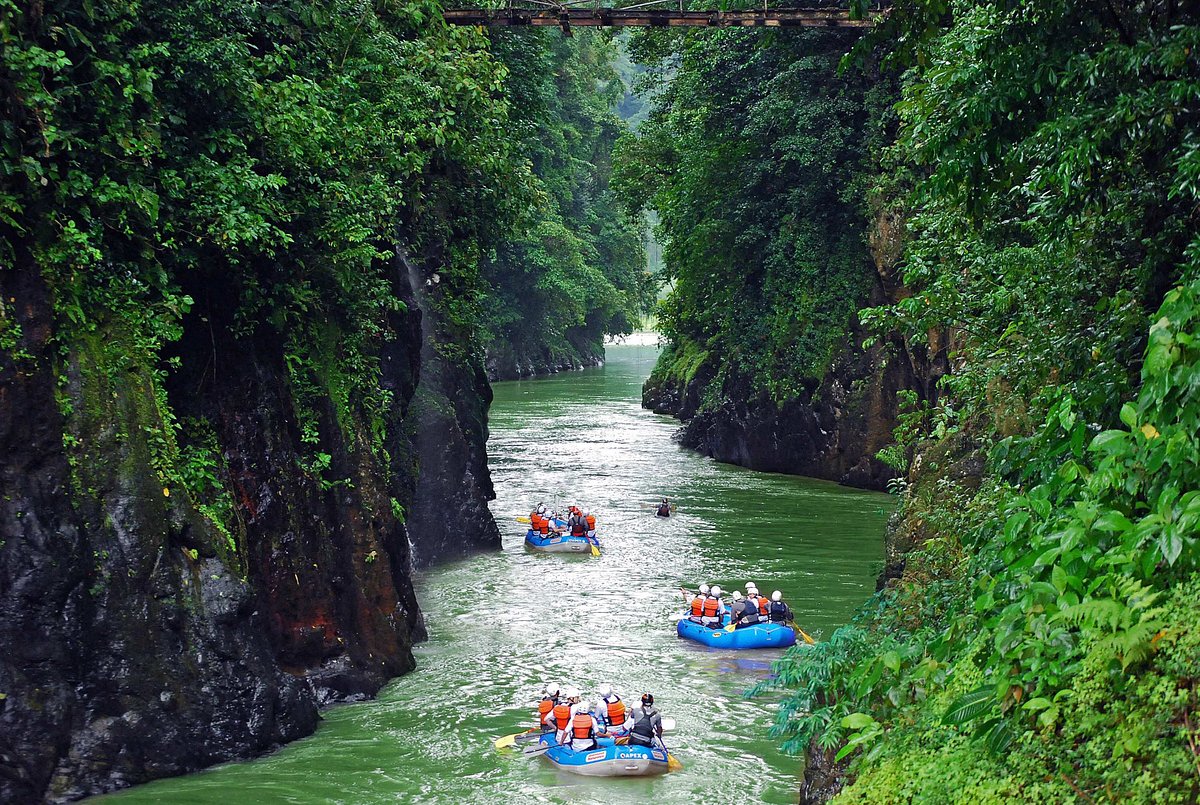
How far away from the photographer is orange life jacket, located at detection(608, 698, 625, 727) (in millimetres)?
14000

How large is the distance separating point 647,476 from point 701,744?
20859 mm

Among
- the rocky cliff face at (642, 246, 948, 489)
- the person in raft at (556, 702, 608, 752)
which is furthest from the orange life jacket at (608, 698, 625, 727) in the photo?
the rocky cliff face at (642, 246, 948, 489)

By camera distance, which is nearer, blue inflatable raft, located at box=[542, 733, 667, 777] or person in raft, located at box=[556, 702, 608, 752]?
blue inflatable raft, located at box=[542, 733, 667, 777]

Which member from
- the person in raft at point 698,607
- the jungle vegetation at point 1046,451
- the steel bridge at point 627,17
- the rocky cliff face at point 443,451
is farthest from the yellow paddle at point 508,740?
the steel bridge at point 627,17

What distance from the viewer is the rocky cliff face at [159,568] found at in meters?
12.0

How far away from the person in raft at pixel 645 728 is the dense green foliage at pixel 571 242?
4554cm

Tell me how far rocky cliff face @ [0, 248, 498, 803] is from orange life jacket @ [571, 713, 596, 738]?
3.16 meters

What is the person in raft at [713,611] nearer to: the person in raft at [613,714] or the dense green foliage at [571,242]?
the person in raft at [613,714]

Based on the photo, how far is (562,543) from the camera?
2517cm

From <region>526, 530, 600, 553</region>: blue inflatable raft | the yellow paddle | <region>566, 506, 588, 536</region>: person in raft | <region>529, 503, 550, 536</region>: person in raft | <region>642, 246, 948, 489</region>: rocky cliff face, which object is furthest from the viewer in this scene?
<region>642, 246, 948, 489</region>: rocky cliff face

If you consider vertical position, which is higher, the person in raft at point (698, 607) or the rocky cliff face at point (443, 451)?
the rocky cliff face at point (443, 451)

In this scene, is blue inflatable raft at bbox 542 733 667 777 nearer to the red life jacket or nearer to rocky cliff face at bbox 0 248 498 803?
the red life jacket

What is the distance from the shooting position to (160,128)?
1369 cm

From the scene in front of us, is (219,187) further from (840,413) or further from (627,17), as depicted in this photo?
(840,413)
